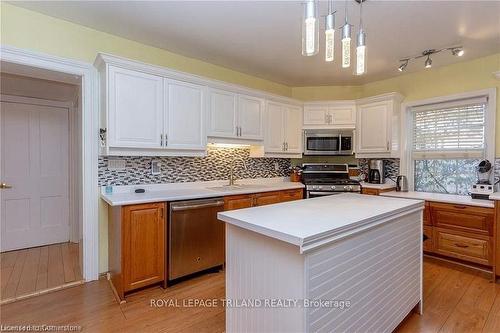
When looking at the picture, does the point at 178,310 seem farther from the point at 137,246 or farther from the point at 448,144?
the point at 448,144

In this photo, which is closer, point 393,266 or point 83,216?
point 393,266

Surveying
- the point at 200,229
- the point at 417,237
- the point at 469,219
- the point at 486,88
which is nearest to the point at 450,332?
the point at 417,237

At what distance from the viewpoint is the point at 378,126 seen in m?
3.85

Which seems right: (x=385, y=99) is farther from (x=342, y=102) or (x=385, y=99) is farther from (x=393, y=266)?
(x=393, y=266)

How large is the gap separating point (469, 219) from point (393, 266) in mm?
1737

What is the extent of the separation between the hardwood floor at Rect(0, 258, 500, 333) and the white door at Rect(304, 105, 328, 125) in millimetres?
2496

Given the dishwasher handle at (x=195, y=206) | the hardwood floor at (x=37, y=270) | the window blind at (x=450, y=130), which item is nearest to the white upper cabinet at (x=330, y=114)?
the window blind at (x=450, y=130)

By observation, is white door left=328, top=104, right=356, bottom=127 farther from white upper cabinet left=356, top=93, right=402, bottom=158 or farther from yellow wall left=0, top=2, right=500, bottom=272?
yellow wall left=0, top=2, right=500, bottom=272

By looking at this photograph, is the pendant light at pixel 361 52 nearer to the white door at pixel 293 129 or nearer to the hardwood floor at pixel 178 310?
the hardwood floor at pixel 178 310

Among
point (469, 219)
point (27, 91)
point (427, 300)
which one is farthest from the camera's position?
point (27, 91)

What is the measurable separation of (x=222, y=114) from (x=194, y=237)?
148 centimetres

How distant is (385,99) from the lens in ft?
12.3

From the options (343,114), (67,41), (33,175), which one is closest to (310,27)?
(67,41)

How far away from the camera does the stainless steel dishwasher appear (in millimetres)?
2506
